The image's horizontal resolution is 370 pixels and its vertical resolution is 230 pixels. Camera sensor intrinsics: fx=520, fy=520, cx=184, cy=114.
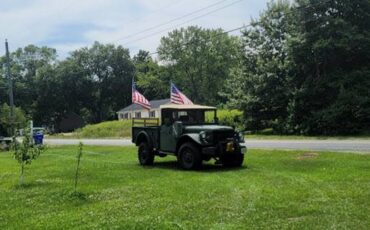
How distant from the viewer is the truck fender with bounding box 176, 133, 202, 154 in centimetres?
1587

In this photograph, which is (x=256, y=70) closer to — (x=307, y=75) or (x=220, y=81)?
(x=307, y=75)

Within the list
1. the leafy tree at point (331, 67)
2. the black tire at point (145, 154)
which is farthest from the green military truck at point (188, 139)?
the leafy tree at point (331, 67)

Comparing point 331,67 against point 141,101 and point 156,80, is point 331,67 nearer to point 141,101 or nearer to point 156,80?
point 141,101

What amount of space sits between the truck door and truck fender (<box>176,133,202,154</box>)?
0.26 m

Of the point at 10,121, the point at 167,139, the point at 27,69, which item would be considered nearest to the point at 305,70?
the point at 10,121

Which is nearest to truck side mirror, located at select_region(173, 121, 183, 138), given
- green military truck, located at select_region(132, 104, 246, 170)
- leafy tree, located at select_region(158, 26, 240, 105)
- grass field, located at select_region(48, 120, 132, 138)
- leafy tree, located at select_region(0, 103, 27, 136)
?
green military truck, located at select_region(132, 104, 246, 170)

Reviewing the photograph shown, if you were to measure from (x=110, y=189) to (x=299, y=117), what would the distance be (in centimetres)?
2595

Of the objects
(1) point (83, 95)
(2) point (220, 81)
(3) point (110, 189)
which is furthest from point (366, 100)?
(1) point (83, 95)

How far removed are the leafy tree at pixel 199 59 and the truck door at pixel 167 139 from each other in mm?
64960

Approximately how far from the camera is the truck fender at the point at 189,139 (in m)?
15.9

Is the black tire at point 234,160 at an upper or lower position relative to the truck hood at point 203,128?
lower

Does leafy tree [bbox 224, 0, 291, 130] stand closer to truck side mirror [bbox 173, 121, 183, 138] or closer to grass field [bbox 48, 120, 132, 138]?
grass field [bbox 48, 120, 132, 138]

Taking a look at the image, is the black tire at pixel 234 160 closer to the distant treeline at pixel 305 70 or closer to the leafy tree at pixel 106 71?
the distant treeline at pixel 305 70

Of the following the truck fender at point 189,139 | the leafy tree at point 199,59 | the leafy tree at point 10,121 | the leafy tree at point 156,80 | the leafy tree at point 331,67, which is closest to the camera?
the truck fender at point 189,139
